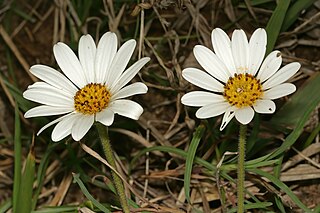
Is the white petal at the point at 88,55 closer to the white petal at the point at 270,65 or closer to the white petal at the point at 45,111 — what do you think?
the white petal at the point at 45,111

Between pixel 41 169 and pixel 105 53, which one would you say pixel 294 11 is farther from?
pixel 41 169

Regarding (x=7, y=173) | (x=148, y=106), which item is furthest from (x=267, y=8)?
(x=7, y=173)

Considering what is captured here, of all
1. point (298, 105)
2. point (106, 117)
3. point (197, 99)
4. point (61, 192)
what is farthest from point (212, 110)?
point (61, 192)

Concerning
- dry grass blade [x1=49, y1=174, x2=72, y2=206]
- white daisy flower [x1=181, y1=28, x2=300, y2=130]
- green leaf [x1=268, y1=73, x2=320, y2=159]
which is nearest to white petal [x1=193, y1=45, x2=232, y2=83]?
white daisy flower [x1=181, y1=28, x2=300, y2=130]

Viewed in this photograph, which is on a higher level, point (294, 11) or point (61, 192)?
point (294, 11)

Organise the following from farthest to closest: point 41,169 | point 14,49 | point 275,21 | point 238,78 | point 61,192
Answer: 1. point 14,49
2. point 61,192
3. point 41,169
4. point 275,21
5. point 238,78

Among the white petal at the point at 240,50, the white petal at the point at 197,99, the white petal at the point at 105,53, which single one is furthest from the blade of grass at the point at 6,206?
the white petal at the point at 240,50

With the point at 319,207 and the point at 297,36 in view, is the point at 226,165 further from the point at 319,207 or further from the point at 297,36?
the point at 297,36
